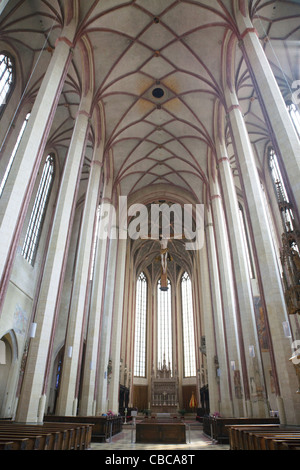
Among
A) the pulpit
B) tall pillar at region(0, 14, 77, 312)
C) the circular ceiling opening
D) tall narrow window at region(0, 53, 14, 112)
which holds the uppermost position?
the circular ceiling opening

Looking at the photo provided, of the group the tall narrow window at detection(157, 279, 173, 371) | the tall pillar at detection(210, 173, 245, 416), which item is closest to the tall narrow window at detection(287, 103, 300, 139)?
the tall pillar at detection(210, 173, 245, 416)

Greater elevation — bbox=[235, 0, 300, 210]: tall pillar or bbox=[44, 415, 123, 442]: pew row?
bbox=[235, 0, 300, 210]: tall pillar

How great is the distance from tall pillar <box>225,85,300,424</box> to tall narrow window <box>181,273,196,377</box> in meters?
24.1

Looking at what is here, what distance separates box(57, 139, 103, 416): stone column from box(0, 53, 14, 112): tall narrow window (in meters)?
5.28

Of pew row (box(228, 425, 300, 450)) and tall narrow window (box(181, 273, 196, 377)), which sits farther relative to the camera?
tall narrow window (box(181, 273, 196, 377))

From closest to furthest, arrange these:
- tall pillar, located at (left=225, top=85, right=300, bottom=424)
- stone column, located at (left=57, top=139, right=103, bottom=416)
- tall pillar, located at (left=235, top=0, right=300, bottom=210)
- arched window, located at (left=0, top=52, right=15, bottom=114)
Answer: tall pillar, located at (left=225, top=85, right=300, bottom=424) → tall pillar, located at (left=235, top=0, right=300, bottom=210) → stone column, located at (left=57, top=139, right=103, bottom=416) → arched window, located at (left=0, top=52, right=15, bottom=114)

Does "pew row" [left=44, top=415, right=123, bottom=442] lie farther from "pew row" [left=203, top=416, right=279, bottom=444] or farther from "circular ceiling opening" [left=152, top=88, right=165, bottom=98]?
"circular ceiling opening" [left=152, top=88, right=165, bottom=98]

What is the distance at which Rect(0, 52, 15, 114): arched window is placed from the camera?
43.9 ft

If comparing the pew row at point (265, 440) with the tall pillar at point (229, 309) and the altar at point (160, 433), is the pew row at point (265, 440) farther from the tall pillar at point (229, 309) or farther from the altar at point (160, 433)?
the tall pillar at point (229, 309)

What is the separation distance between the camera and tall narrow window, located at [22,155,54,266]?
16.7 metres

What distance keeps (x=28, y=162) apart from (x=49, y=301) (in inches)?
170

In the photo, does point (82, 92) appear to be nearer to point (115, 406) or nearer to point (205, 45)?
point (205, 45)

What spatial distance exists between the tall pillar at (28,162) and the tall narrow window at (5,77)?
3866mm

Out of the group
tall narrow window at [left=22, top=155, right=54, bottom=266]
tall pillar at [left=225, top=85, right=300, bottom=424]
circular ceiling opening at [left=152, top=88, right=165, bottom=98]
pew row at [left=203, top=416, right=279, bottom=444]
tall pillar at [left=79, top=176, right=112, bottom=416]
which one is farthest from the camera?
circular ceiling opening at [left=152, top=88, right=165, bottom=98]
